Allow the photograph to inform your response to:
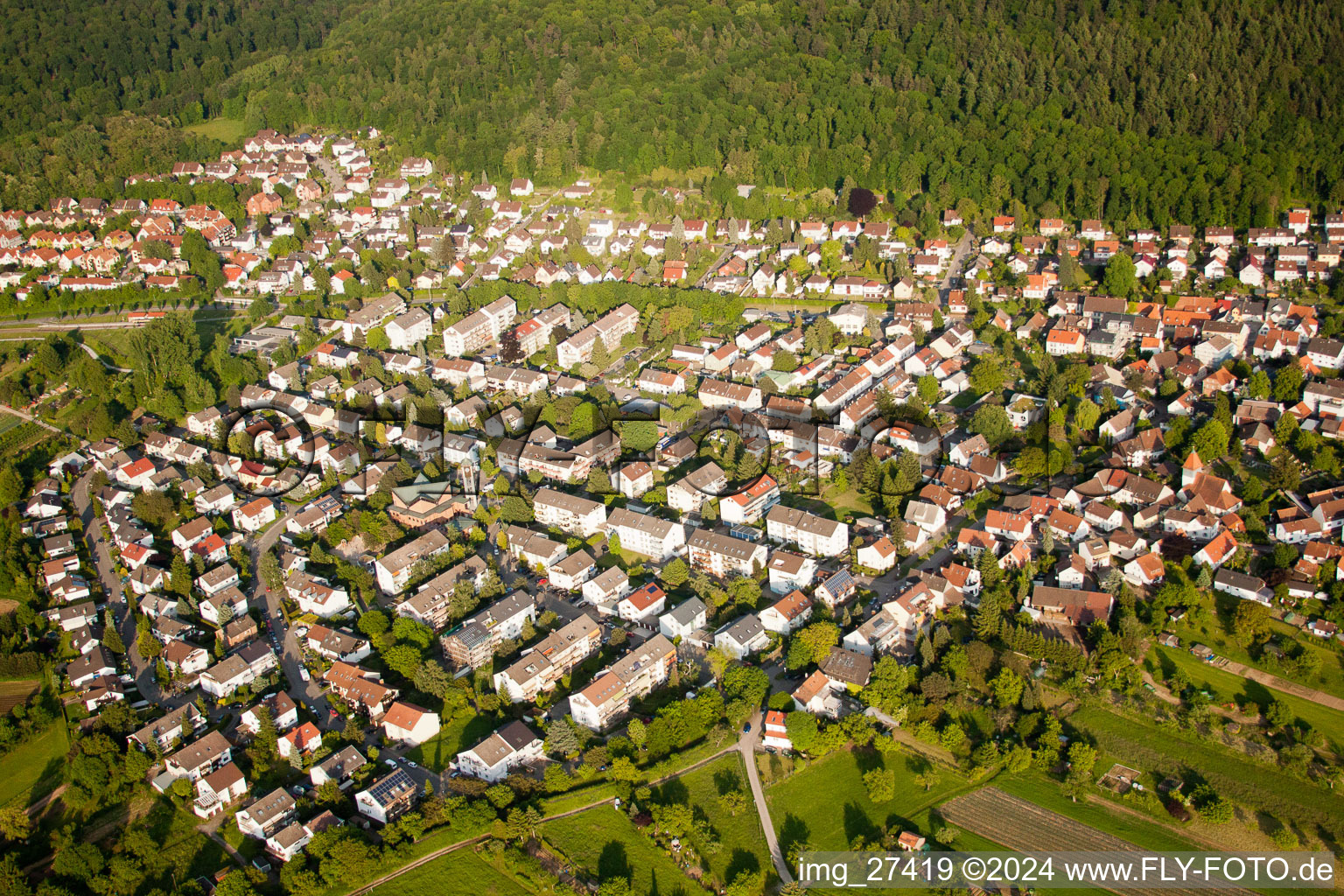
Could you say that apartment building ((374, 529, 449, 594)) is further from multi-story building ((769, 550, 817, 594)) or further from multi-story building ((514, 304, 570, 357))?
multi-story building ((514, 304, 570, 357))

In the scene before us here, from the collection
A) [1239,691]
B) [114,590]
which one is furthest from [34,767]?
[1239,691]

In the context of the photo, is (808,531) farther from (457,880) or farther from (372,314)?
(372,314)

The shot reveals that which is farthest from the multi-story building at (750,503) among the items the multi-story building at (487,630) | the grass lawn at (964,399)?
the grass lawn at (964,399)

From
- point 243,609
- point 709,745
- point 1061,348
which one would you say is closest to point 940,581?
point 709,745

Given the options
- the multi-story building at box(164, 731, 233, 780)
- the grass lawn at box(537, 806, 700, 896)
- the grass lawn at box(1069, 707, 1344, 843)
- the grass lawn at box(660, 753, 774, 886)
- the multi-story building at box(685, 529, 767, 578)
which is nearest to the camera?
the grass lawn at box(537, 806, 700, 896)

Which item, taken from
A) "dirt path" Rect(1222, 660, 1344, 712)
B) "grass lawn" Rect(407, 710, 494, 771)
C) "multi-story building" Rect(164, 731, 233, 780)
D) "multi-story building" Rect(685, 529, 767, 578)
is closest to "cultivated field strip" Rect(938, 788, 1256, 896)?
"dirt path" Rect(1222, 660, 1344, 712)

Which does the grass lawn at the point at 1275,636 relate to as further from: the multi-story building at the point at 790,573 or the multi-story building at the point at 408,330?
the multi-story building at the point at 408,330
